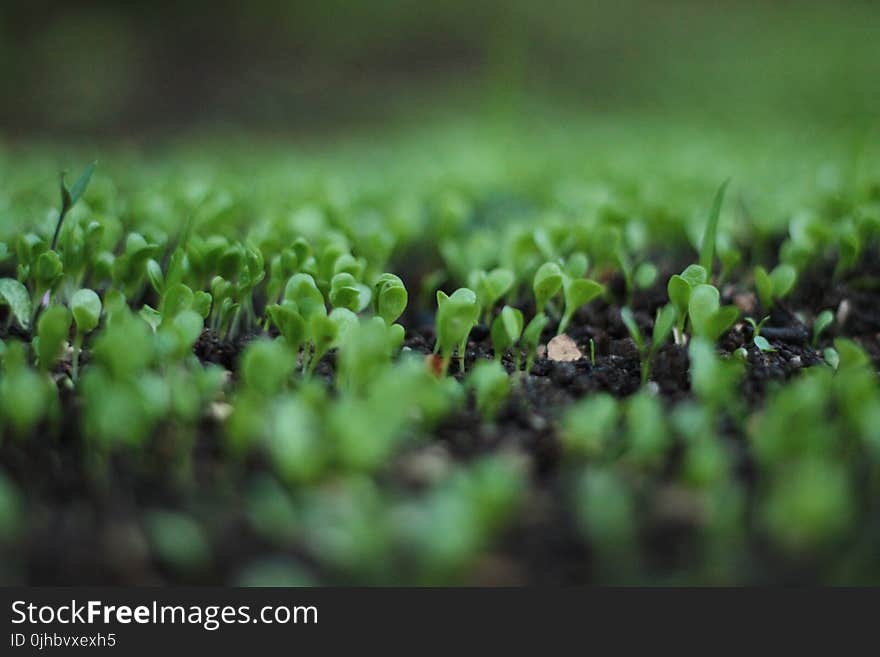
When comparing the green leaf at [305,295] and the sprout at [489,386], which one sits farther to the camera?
the green leaf at [305,295]

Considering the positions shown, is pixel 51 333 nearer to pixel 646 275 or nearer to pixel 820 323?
pixel 646 275

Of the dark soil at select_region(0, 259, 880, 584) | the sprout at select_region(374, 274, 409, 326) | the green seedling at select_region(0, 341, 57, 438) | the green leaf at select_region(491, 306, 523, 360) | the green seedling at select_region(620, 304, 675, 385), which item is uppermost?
the sprout at select_region(374, 274, 409, 326)

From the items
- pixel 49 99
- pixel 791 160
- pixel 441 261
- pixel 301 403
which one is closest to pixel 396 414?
pixel 301 403

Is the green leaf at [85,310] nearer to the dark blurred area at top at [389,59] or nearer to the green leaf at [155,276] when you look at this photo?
the green leaf at [155,276]

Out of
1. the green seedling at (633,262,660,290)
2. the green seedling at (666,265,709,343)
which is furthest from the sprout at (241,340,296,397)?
the green seedling at (633,262,660,290)

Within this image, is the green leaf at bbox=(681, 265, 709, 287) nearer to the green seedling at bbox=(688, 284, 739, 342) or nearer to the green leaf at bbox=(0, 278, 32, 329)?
the green seedling at bbox=(688, 284, 739, 342)

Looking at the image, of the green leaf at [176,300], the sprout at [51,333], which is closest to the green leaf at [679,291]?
the green leaf at [176,300]

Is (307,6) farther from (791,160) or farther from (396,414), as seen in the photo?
(396,414)
